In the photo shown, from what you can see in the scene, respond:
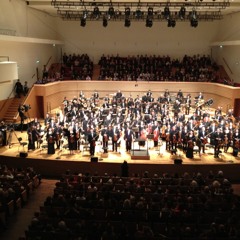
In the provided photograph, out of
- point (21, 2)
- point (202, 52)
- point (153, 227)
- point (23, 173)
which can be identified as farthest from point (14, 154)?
point (202, 52)

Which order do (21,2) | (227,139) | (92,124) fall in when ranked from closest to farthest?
(227,139) → (92,124) → (21,2)

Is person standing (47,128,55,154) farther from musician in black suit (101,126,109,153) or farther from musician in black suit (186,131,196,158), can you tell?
musician in black suit (186,131,196,158)

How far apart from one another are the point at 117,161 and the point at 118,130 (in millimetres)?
1698

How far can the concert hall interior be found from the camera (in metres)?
8.44

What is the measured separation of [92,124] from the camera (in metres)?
16.1

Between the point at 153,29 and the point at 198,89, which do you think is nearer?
the point at 198,89

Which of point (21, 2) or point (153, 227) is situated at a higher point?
point (21, 2)

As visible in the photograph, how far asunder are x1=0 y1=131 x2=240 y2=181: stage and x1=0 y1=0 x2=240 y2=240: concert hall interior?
4 cm

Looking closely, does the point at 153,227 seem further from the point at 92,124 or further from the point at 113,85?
the point at 113,85

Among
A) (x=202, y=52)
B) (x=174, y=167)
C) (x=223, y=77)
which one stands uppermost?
(x=202, y=52)

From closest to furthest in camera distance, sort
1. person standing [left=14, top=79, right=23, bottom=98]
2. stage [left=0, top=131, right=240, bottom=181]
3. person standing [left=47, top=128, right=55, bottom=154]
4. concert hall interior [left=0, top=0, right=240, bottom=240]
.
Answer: concert hall interior [left=0, top=0, right=240, bottom=240], stage [left=0, top=131, right=240, bottom=181], person standing [left=47, top=128, right=55, bottom=154], person standing [left=14, top=79, right=23, bottom=98]

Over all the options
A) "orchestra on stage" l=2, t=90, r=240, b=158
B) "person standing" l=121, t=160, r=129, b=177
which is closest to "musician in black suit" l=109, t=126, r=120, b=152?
"orchestra on stage" l=2, t=90, r=240, b=158

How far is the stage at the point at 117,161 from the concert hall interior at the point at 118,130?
0.04m

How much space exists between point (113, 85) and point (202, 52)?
9.34 metres
